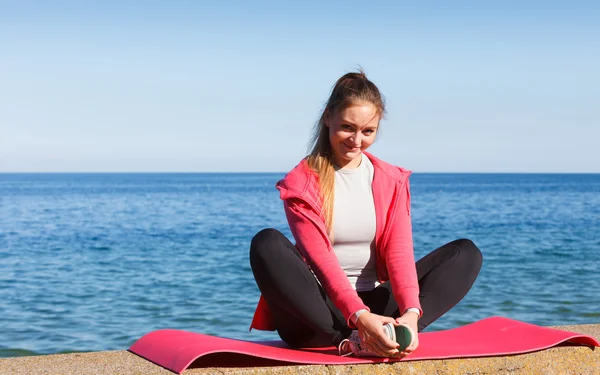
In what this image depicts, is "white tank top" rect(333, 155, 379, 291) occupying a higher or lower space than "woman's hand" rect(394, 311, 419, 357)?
higher

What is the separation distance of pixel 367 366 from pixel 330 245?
0.57 m

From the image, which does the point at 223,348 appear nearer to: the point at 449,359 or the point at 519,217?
the point at 449,359

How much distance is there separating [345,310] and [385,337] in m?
0.23

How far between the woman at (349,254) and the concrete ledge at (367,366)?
0.18 meters

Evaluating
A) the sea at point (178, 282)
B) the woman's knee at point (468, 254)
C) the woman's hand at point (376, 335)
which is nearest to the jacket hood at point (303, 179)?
the woman's knee at point (468, 254)

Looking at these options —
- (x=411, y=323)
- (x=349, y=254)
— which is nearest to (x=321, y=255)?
(x=349, y=254)

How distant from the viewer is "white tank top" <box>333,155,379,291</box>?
11.6ft

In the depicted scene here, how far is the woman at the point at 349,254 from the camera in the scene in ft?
10.8

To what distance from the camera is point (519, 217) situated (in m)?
30.8

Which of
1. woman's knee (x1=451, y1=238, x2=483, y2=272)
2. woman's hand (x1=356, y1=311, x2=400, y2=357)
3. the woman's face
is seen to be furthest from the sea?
woman's hand (x1=356, y1=311, x2=400, y2=357)

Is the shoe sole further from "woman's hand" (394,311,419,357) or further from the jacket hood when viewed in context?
the jacket hood

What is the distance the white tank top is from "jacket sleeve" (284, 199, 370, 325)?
5.6 inches

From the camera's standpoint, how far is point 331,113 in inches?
140

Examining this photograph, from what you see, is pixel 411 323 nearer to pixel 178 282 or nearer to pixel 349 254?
pixel 349 254
